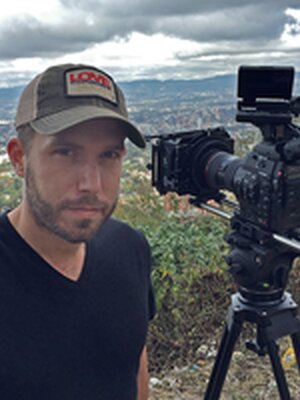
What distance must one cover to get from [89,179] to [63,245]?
0.24 meters

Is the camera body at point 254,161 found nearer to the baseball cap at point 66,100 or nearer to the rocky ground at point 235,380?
the baseball cap at point 66,100

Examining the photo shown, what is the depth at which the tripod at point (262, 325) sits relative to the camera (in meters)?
2.15

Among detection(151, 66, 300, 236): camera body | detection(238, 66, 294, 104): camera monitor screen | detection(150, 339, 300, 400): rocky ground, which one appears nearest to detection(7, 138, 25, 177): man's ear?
detection(151, 66, 300, 236): camera body

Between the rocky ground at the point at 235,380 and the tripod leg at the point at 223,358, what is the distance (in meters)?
0.81

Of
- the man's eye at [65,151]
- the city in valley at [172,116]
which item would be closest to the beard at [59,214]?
the man's eye at [65,151]

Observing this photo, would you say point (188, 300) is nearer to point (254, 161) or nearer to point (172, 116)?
point (254, 161)

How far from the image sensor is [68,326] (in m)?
1.46

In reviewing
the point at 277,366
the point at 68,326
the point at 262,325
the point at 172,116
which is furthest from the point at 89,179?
the point at 172,116

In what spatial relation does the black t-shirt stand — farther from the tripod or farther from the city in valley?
the tripod

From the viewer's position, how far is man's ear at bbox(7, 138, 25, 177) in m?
1.54

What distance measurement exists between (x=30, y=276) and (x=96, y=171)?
1.23 ft

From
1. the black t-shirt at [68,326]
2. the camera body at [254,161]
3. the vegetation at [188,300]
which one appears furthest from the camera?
the vegetation at [188,300]

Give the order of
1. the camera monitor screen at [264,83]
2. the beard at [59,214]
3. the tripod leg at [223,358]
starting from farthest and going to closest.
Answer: the tripod leg at [223,358] < the camera monitor screen at [264,83] < the beard at [59,214]

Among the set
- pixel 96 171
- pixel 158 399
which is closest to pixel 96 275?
pixel 96 171
